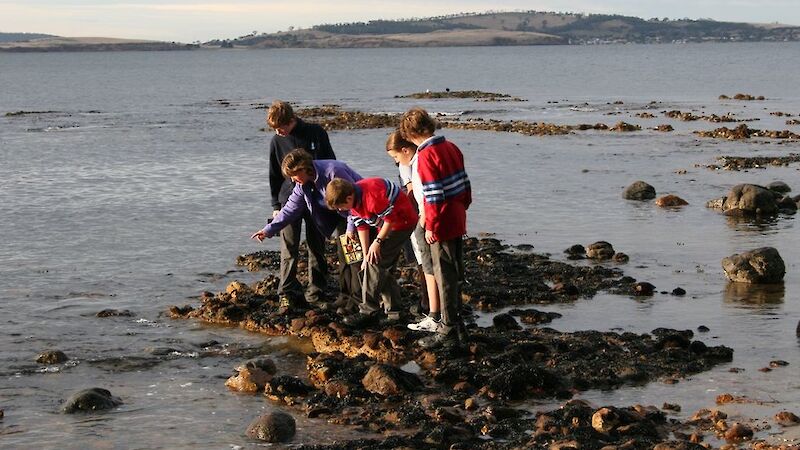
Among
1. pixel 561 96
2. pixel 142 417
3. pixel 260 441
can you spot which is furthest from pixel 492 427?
pixel 561 96

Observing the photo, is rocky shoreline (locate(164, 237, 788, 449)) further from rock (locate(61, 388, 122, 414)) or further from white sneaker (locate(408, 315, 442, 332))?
rock (locate(61, 388, 122, 414))

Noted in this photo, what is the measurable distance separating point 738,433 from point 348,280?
17.5ft

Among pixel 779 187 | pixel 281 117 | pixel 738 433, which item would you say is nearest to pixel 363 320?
pixel 281 117

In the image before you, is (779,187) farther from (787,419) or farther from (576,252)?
(787,419)

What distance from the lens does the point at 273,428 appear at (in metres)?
9.17

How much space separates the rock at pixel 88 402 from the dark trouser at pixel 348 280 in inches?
123

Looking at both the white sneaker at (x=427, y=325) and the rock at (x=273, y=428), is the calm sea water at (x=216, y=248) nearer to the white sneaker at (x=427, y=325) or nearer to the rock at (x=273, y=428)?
the rock at (x=273, y=428)

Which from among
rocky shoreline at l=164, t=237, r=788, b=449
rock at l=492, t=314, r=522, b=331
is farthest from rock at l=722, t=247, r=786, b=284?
rock at l=492, t=314, r=522, b=331

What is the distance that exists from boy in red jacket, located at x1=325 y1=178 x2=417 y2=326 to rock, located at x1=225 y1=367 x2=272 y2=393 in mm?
1543

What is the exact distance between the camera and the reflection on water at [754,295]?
13.2 meters

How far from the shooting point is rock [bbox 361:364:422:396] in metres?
10.0

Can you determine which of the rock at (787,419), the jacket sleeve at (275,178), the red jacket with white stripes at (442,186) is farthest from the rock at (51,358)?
Result: the rock at (787,419)

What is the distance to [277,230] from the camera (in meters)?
12.3

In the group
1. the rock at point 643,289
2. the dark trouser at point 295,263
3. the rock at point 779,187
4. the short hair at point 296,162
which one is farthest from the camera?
the rock at point 779,187
